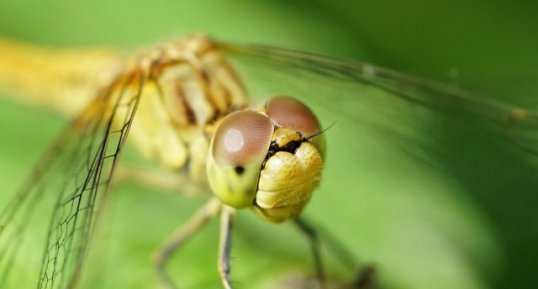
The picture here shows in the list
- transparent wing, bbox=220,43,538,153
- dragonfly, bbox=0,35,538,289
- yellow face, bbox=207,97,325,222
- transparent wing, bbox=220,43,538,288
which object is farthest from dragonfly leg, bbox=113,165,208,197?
yellow face, bbox=207,97,325,222

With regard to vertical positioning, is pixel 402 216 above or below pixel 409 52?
below

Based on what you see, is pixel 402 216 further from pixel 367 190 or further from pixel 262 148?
pixel 262 148

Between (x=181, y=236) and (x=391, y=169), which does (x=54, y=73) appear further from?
(x=391, y=169)

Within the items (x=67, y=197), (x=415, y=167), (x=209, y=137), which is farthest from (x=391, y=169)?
(x=67, y=197)

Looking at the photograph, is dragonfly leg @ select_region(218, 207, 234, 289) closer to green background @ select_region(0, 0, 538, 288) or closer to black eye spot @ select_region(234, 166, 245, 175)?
green background @ select_region(0, 0, 538, 288)

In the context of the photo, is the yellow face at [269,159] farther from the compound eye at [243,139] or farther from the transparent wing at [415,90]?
the transparent wing at [415,90]

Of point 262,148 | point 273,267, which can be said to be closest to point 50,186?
point 273,267
